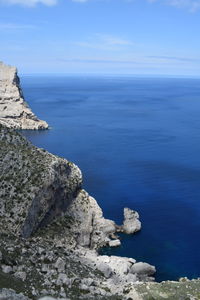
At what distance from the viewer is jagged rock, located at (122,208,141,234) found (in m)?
89.9

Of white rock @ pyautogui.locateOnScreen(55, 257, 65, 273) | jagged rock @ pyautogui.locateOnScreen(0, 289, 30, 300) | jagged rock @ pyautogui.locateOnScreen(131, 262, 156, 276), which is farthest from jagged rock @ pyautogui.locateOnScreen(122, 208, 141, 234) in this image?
jagged rock @ pyautogui.locateOnScreen(0, 289, 30, 300)

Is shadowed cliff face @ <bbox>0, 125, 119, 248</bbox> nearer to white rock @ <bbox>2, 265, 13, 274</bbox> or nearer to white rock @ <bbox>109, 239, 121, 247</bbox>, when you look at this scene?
white rock @ <bbox>109, 239, 121, 247</bbox>

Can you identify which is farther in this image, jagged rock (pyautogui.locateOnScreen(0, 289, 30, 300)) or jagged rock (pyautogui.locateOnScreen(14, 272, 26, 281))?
jagged rock (pyautogui.locateOnScreen(14, 272, 26, 281))

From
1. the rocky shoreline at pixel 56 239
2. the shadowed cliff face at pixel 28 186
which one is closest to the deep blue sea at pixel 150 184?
the rocky shoreline at pixel 56 239

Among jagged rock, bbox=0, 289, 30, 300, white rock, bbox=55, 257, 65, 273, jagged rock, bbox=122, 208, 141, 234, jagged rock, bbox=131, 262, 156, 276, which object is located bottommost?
jagged rock, bbox=131, 262, 156, 276

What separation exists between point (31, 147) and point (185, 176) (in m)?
63.5

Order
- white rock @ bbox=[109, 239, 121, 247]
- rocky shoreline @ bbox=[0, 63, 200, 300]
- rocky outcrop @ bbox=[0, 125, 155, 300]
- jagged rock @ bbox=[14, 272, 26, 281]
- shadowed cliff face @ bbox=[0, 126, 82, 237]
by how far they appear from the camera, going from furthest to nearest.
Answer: white rock @ bbox=[109, 239, 121, 247] → shadowed cliff face @ bbox=[0, 126, 82, 237] → rocky outcrop @ bbox=[0, 125, 155, 300] → rocky shoreline @ bbox=[0, 63, 200, 300] → jagged rock @ bbox=[14, 272, 26, 281]

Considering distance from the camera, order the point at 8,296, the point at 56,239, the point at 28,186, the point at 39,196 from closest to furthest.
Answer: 1. the point at 8,296
2. the point at 28,186
3. the point at 39,196
4. the point at 56,239

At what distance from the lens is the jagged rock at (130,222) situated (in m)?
89.9

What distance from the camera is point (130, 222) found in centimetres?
9094

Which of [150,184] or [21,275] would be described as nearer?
[21,275]

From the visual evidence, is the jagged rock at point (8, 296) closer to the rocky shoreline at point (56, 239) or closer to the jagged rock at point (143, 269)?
the rocky shoreline at point (56, 239)

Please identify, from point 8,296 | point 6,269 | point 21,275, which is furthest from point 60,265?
point 8,296

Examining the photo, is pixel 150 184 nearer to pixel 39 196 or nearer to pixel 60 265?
pixel 39 196
